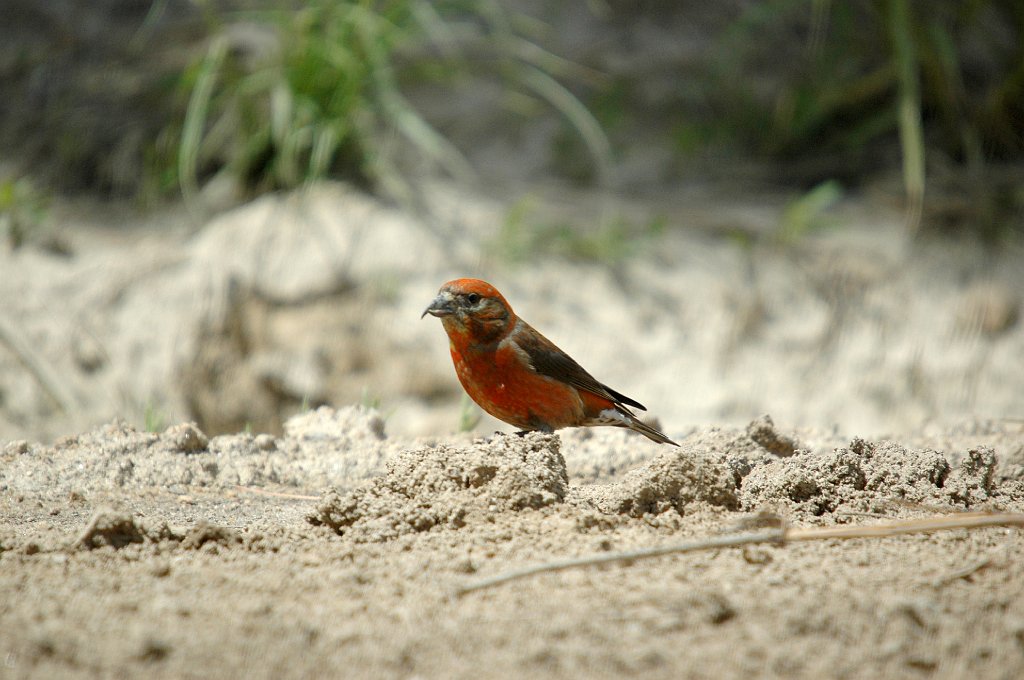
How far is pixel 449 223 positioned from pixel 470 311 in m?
2.73

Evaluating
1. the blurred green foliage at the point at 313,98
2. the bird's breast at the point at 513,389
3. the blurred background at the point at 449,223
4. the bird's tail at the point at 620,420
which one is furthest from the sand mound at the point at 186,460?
the blurred green foliage at the point at 313,98

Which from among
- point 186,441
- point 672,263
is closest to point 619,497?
point 186,441

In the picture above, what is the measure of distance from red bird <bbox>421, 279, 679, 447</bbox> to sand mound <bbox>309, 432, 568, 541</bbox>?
83 cm

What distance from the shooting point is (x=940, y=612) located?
5.49 feet

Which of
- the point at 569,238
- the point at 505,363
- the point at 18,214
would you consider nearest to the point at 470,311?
the point at 505,363

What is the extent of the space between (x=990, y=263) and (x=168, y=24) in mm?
5412

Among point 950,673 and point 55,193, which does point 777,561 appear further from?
point 55,193

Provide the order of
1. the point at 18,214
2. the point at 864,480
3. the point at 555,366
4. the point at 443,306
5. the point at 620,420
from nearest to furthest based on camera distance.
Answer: the point at 864,480 → the point at 443,306 → the point at 555,366 → the point at 620,420 → the point at 18,214

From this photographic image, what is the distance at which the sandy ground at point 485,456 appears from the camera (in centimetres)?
159

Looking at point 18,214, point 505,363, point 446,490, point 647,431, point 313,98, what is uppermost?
point 313,98

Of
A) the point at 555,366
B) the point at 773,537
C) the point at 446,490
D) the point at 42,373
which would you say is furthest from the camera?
the point at 42,373

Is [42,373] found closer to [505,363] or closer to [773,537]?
[505,363]

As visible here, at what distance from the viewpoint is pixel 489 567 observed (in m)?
1.88

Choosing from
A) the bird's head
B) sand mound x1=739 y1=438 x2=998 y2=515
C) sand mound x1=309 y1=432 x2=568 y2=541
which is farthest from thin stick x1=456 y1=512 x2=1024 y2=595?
the bird's head
